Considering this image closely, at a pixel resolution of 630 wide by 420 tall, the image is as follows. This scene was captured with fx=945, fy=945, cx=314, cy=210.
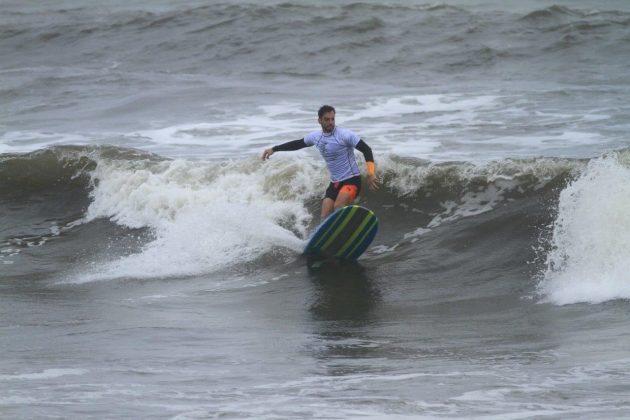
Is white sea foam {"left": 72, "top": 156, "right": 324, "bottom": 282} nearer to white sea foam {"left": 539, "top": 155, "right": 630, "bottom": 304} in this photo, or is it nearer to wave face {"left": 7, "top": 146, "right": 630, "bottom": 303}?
wave face {"left": 7, "top": 146, "right": 630, "bottom": 303}

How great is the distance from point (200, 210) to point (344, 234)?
2820mm

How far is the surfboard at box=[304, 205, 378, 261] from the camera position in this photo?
10180mm

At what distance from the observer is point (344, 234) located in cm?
1034

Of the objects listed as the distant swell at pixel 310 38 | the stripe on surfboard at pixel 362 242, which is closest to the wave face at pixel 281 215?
the stripe on surfboard at pixel 362 242

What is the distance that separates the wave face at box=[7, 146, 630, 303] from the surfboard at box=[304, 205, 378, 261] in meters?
0.33

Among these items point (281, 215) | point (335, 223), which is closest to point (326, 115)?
point (335, 223)

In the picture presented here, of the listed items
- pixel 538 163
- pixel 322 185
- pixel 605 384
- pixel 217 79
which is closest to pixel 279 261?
pixel 322 185

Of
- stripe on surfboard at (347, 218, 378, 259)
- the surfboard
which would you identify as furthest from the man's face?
stripe on surfboard at (347, 218, 378, 259)

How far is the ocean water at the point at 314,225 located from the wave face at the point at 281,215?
4 cm

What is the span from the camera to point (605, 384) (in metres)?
5.20

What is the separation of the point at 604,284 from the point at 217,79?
1693 centimetres

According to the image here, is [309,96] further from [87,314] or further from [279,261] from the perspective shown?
[87,314]

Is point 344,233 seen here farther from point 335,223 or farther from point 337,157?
point 337,157

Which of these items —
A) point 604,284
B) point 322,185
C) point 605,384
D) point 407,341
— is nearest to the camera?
point 605,384
